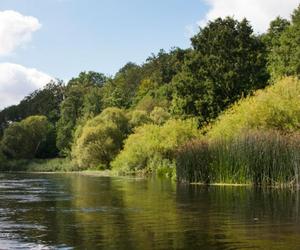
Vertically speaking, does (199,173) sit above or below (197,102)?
below

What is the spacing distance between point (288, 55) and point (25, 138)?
65817 millimetres

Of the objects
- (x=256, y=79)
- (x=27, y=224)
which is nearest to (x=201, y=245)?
(x=27, y=224)

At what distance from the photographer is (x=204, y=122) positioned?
217 ft

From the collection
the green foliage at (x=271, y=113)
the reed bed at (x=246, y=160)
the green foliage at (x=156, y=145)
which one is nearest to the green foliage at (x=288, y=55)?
the green foliage at (x=156, y=145)

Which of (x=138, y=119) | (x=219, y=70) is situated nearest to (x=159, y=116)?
(x=138, y=119)

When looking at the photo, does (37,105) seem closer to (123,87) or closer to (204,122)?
(123,87)

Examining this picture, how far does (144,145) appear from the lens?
212 feet

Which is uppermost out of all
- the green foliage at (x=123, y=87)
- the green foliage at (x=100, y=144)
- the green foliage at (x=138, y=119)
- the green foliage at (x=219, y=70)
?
the green foliage at (x=123, y=87)

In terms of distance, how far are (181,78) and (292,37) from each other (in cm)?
1403

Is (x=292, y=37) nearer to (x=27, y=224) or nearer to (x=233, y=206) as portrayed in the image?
(x=233, y=206)

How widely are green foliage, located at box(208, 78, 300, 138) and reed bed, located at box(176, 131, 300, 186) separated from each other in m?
3.99

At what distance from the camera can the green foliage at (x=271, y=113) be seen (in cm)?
4500

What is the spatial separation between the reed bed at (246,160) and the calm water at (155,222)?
442 cm

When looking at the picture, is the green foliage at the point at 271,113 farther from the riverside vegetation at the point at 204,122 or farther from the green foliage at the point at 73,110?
the green foliage at the point at 73,110
